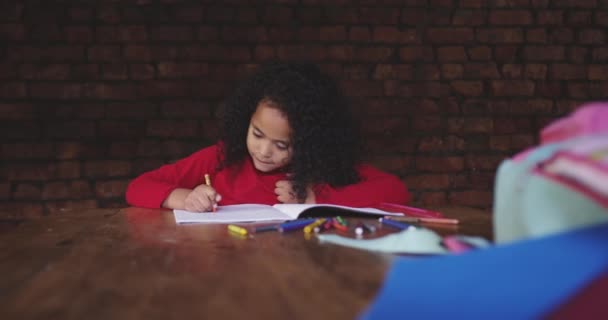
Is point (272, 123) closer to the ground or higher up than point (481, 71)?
closer to the ground

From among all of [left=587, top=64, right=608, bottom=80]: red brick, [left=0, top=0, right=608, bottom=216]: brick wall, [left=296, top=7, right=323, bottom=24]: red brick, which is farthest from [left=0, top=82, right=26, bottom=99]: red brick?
[left=587, top=64, right=608, bottom=80]: red brick

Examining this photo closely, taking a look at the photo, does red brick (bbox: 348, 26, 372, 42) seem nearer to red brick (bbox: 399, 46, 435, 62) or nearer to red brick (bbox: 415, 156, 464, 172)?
red brick (bbox: 399, 46, 435, 62)

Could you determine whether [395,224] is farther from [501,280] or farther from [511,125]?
[511,125]

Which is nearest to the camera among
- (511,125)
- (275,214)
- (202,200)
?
(275,214)

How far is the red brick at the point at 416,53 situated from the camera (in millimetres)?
2955

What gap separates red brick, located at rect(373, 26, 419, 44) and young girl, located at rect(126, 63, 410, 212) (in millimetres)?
1098

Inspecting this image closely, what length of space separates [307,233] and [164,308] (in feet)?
1.57

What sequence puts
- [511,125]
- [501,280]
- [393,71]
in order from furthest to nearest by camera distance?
1. [511,125]
2. [393,71]
3. [501,280]

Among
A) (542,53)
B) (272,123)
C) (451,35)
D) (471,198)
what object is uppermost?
(451,35)

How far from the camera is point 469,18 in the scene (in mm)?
2992

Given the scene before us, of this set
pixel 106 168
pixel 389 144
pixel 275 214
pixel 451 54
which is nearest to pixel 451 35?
pixel 451 54

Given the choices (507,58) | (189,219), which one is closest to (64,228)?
(189,219)

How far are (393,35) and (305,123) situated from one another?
4.49ft

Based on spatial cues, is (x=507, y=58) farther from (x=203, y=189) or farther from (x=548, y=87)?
(x=203, y=189)
